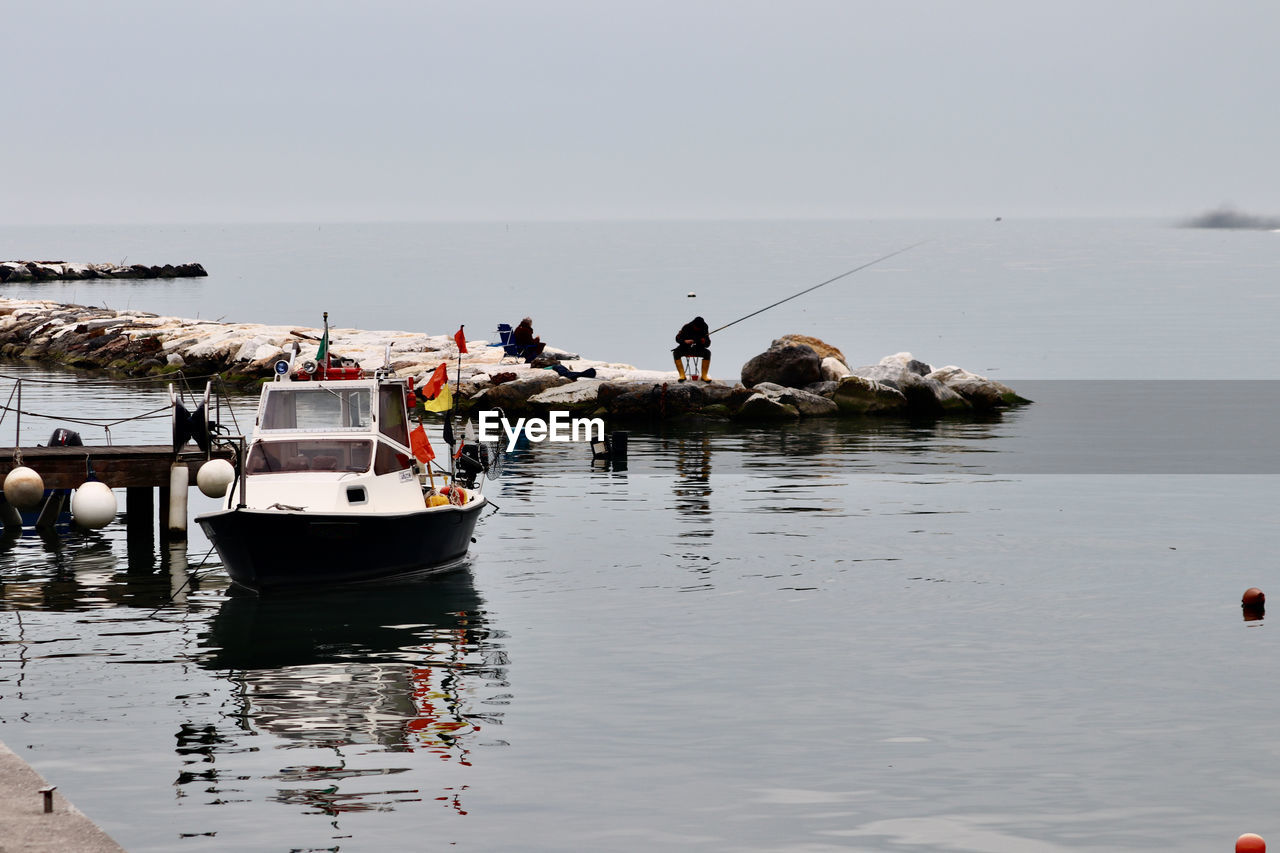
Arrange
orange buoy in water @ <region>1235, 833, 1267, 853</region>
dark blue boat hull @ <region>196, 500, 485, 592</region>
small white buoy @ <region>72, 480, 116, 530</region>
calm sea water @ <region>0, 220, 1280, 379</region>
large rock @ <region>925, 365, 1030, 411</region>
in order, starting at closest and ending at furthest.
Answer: orange buoy in water @ <region>1235, 833, 1267, 853</region> → dark blue boat hull @ <region>196, 500, 485, 592</region> → small white buoy @ <region>72, 480, 116, 530</region> → large rock @ <region>925, 365, 1030, 411</region> → calm sea water @ <region>0, 220, 1280, 379</region>

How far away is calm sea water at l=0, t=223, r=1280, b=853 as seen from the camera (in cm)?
1412

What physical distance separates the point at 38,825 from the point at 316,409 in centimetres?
1444

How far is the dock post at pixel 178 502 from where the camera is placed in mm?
28609

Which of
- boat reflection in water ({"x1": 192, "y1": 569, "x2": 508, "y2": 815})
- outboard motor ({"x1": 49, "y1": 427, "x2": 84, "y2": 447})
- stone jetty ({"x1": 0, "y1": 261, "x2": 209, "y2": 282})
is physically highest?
stone jetty ({"x1": 0, "y1": 261, "x2": 209, "y2": 282})

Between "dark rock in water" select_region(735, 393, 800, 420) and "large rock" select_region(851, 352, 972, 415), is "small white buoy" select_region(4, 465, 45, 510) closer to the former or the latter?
"dark rock in water" select_region(735, 393, 800, 420)

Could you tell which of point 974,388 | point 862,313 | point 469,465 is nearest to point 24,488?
point 469,465

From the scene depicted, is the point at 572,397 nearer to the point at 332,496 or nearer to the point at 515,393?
the point at 515,393

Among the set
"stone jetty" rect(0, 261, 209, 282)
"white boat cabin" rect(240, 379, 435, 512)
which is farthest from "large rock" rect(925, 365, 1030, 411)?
"stone jetty" rect(0, 261, 209, 282)

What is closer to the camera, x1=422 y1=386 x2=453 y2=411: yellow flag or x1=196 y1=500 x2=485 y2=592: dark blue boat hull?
x1=196 y1=500 x2=485 y2=592: dark blue boat hull

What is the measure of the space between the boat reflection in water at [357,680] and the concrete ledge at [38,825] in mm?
2770

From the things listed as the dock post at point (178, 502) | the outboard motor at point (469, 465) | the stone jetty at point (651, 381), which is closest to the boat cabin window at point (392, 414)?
the outboard motor at point (469, 465)

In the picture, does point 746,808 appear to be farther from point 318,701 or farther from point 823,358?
point 823,358

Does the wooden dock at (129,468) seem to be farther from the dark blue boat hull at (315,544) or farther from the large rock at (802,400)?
the large rock at (802,400)

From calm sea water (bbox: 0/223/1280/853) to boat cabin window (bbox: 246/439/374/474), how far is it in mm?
2135
